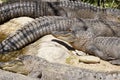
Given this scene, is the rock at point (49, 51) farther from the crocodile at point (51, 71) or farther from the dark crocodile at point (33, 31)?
the crocodile at point (51, 71)

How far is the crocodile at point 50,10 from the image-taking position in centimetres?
1052

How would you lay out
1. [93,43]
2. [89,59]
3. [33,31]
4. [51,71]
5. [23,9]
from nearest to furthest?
1. [51,71]
2. [89,59]
3. [93,43]
4. [33,31]
5. [23,9]

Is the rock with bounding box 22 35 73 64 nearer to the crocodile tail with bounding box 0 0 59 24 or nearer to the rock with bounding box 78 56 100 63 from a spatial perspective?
the rock with bounding box 78 56 100 63

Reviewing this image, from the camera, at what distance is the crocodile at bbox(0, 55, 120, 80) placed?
21.6 ft

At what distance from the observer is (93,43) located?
8930 millimetres

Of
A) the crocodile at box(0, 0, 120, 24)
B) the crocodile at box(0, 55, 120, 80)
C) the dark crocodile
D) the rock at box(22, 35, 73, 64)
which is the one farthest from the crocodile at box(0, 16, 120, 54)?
the crocodile at box(0, 55, 120, 80)

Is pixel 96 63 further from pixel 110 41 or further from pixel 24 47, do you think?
pixel 24 47

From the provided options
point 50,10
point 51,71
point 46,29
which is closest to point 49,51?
point 51,71

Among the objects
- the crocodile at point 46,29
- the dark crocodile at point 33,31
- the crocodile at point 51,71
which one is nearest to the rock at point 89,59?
the crocodile at point 51,71

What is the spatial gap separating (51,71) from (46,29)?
2606mm

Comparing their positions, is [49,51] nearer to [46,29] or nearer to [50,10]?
[46,29]

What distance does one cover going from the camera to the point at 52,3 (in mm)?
10883

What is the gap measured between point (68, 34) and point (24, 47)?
41.7 inches

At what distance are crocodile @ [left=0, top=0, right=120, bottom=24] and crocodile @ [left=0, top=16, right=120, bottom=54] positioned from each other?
1.07 metres
